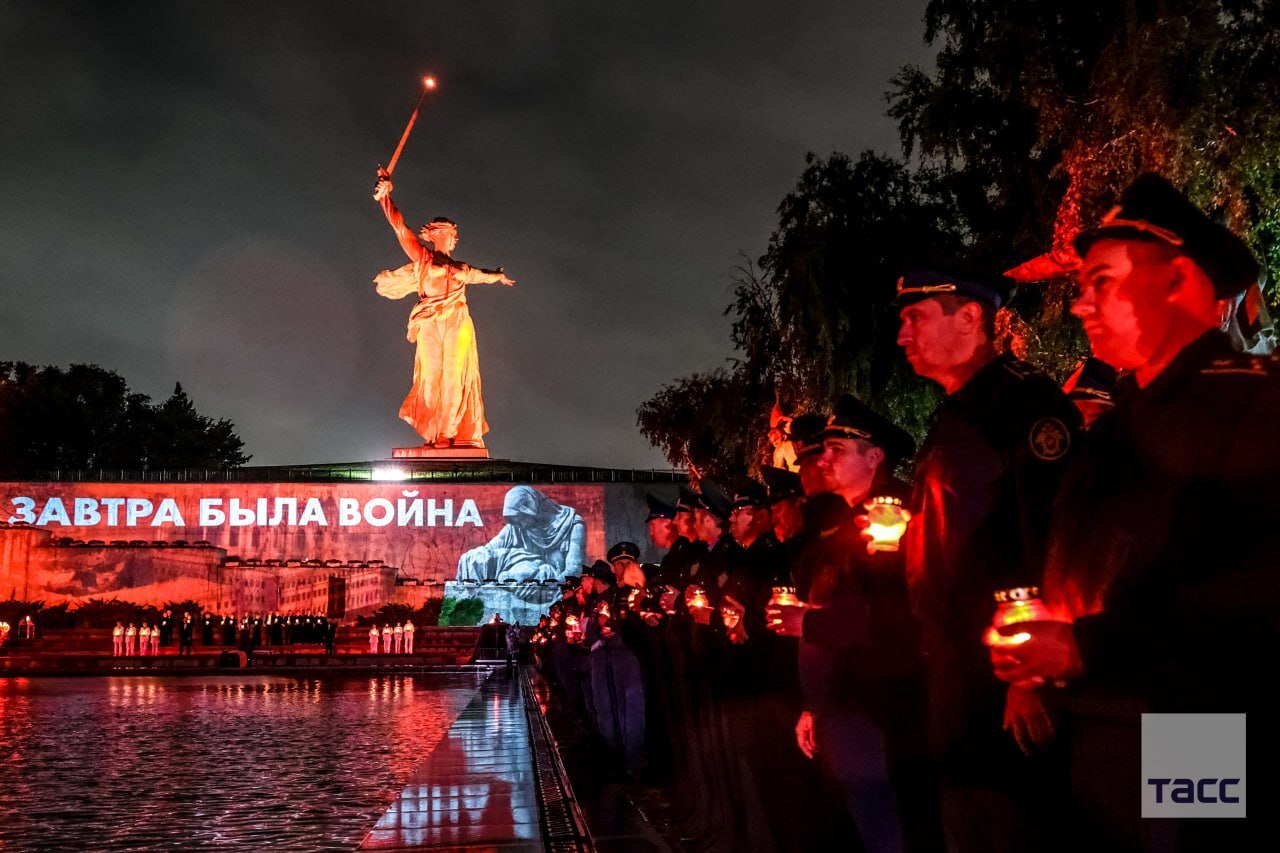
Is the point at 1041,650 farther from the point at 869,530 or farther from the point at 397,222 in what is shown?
the point at 397,222

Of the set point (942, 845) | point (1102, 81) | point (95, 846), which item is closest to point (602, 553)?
point (1102, 81)

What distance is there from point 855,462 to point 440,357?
4321 centimetres

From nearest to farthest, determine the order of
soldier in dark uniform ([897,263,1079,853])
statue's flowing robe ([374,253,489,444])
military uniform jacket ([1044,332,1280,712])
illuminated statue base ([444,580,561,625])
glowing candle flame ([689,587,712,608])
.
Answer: military uniform jacket ([1044,332,1280,712])
soldier in dark uniform ([897,263,1079,853])
glowing candle flame ([689,587,712,608])
illuminated statue base ([444,580,561,625])
statue's flowing robe ([374,253,489,444])

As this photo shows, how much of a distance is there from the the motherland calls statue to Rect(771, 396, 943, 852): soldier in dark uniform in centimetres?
4288

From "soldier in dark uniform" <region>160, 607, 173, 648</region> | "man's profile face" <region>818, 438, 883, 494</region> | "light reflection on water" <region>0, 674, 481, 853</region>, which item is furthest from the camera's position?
"soldier in dark uniform" <region>160, 607, 173, 648</region>

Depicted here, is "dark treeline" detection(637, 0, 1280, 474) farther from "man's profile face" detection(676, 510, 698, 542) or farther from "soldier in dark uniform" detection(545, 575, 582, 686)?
"soldier in dark uniform" detection(545, 575, 582, 686)

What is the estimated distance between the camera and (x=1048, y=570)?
2.31 meters

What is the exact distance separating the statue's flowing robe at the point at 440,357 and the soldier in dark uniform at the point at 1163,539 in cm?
4446

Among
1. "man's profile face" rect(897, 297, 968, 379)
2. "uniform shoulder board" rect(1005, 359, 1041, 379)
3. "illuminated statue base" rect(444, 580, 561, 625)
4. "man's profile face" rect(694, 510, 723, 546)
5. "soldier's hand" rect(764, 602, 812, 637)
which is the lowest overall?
"illuminated statue base" rect(444, 580, 561, 625)

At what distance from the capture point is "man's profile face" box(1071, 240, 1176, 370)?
2287 millimetres

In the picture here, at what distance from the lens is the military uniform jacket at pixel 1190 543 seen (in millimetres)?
1970

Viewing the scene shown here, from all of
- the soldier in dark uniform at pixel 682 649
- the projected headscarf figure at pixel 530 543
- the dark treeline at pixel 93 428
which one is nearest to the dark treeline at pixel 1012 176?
the soldier in dark uniform at pixel 682 649

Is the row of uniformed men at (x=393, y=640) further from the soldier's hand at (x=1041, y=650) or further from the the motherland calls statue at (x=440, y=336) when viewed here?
the soldier's hand at (x=1041, y=650)

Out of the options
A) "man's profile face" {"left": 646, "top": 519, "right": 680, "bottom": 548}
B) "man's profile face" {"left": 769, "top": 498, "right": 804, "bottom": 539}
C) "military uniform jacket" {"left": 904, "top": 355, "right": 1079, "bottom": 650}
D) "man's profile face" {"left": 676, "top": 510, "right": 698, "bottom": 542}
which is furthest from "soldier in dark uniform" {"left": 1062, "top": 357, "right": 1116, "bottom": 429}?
"man's profile face" {"left": 646, "top": 519, "right": 680, "bottom": 548}
